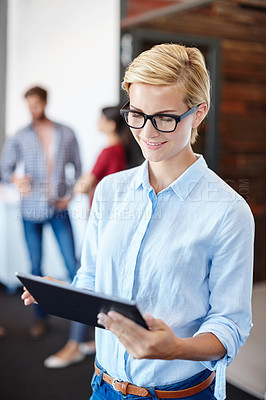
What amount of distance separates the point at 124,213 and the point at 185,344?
14.2 inches

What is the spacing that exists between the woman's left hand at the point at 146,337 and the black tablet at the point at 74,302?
0.04ft

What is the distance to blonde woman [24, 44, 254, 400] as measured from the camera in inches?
43.2

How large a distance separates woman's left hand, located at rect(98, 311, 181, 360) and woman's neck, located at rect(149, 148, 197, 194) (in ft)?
1.21

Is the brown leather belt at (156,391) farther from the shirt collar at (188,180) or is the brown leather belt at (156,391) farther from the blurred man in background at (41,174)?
the blurred man in background at (41,174)

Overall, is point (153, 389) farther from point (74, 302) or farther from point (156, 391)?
point (74, 302)

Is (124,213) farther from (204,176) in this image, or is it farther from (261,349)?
(261,349)

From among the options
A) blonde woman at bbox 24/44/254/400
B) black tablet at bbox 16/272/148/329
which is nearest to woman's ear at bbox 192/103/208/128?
blonde woman at bbox 24/44/254/400

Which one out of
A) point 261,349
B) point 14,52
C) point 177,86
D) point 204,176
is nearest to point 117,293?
point 204,176

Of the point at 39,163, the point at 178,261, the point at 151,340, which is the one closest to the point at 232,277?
the point at 178,261

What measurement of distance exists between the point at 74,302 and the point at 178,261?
9.5 inches

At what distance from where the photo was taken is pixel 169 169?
1.24 metres

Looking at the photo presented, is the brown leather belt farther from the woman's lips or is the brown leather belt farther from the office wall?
the office wall

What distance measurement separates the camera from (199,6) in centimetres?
345

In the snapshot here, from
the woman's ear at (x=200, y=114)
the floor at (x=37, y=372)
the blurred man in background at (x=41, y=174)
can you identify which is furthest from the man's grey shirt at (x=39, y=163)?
the woman's ear at (x=200, y=114)
